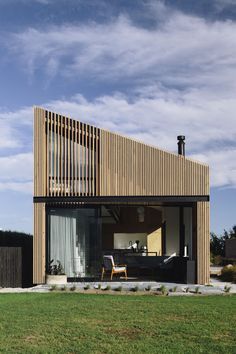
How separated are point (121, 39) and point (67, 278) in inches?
315

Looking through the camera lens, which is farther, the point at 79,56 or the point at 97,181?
the point at 97,181

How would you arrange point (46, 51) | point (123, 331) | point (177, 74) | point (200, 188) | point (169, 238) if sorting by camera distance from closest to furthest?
1. point (123, 331)
2. point (46, 51)
3. point (177, 74)
4. point (200, 188)
5. point (169, 238)

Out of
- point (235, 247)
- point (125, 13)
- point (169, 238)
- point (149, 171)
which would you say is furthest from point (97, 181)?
point (235, 247)

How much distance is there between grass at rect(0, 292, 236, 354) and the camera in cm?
840

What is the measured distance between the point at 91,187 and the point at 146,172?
1.86m

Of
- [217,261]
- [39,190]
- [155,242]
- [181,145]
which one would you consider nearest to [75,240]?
[39,190]

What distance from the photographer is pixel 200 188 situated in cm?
1864

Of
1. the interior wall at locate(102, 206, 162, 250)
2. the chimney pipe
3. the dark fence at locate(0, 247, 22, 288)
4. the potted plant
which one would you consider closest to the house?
the potted plant

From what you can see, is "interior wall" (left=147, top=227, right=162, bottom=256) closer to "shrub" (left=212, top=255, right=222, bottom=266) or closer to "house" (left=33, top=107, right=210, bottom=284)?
"shrub" (left=212, top=255, right=222, bottom=266)

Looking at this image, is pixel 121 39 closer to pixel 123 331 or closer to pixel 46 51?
pixel 46 51

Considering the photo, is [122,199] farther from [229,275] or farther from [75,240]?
[229,275]

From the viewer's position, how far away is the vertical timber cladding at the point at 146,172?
18.7 metres

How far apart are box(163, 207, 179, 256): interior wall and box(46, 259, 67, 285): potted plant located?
29.5 ft

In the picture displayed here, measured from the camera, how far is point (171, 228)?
88.6ft
